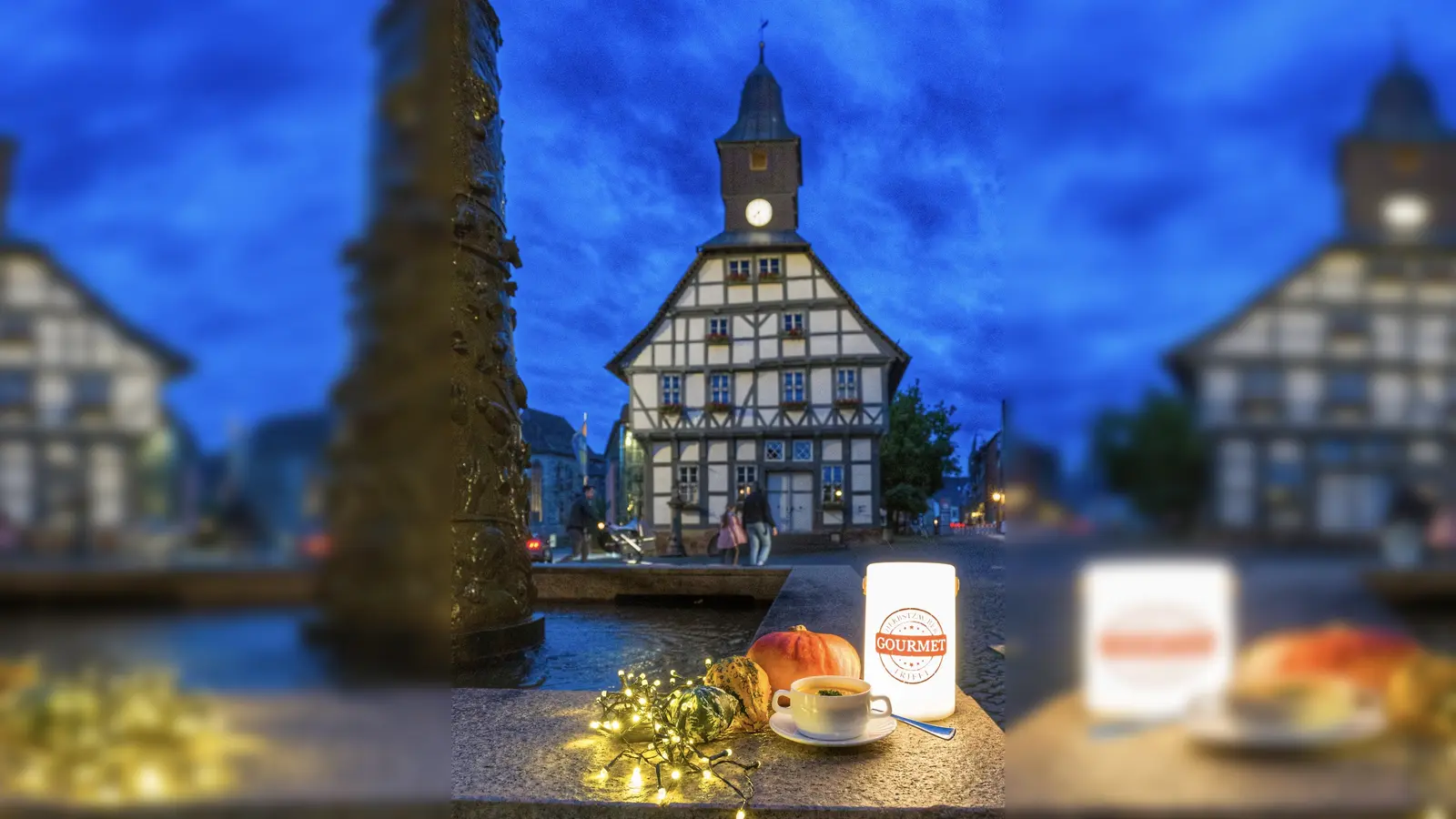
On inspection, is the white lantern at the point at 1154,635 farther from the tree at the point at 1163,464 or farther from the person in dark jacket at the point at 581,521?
the person in dark jacket at the point at 581,521

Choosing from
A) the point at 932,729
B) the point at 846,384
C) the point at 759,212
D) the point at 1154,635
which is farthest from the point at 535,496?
the point at 846,384

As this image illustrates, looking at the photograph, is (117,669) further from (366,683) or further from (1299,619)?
(1299,619)

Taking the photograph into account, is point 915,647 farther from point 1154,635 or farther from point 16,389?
point 16,389

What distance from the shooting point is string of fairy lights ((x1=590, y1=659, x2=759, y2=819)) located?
127cm

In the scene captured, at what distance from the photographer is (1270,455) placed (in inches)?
14.4

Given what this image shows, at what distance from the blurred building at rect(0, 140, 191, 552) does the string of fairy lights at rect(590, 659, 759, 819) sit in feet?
2.91

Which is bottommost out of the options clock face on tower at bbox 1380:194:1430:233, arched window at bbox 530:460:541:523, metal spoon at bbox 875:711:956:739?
metal spoon at bbox 875:711:956:739

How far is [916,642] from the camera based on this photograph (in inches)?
64.9

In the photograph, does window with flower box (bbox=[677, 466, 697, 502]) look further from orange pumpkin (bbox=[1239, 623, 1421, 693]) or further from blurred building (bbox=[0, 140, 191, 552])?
orange pumpkin (bbox=[1239, 623, 1421, 693])

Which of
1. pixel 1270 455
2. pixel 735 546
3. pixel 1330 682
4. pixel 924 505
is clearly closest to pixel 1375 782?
pixel 1330 682

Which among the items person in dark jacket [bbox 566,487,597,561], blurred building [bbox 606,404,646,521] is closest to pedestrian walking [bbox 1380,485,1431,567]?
blurred building [bbox 606,404,646,521]

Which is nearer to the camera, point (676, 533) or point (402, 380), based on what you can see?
point (402, 380)

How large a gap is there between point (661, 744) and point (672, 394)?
44.0ft

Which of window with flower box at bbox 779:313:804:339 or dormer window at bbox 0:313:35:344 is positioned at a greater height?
window with flower box at bbox 779:313:804:339
